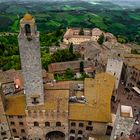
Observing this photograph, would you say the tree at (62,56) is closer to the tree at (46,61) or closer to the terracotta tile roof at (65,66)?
the tree at (46,61)

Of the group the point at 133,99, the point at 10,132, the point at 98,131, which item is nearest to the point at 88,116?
the point at 98,131

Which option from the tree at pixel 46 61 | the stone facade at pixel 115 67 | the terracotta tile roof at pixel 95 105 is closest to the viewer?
the terracotta tile roof at pixel 95 105

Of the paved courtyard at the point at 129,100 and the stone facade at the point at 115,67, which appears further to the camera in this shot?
the stone facade at the point at 115,67

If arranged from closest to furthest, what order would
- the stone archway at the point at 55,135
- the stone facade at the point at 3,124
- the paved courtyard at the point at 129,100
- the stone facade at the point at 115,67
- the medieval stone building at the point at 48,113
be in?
the medieval stone building at the point at 48,113 → the stone facade at the point at 3,124 → the stone archway at the point at 55,135 → the paved courtyard at the point at 129,100 → the stone facade at the point at 115,67

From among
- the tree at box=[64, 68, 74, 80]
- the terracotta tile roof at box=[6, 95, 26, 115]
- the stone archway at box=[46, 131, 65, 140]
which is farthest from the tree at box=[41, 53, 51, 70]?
the stone archway at box=[46, 131, 65, 140]

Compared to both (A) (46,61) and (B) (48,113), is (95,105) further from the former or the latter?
(A) (46,61)

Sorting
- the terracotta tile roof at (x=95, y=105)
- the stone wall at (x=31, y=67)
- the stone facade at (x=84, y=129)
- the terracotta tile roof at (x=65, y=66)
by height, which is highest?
the stone wall at (x=31, y=67)

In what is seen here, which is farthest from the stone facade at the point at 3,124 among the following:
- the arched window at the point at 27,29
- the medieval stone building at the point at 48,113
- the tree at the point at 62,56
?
the tree at the point at 62,56

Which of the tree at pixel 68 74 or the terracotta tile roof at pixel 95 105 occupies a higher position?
the terracotta tile roof at pixel 95 105
